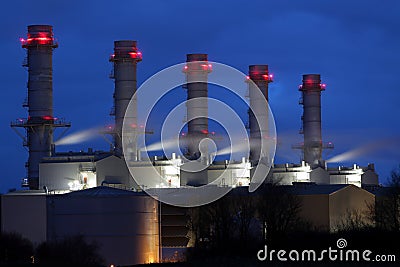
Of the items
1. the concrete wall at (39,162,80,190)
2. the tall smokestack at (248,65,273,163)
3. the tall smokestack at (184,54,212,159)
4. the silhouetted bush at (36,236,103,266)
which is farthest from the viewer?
the tall smokestack at (248,65,273,163)

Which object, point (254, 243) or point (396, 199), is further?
point (396, 199)

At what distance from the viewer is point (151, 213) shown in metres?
55.2

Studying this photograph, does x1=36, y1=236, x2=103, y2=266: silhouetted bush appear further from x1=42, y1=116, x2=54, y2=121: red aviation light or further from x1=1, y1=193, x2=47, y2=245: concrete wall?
x1=42, y1=116, x2=54, y2=121: red aviation light

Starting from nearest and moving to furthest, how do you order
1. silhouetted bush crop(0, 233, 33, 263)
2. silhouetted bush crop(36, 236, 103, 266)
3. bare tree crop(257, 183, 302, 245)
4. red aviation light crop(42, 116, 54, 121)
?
silhouetted bush crop(36, 236, 103, 266), silhouetted bush crop(0, 233, 33, 263), bare tree crop(257, 183, 302, 245), red aviation light crop(42, 116, 54, 121)

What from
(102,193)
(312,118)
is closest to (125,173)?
(102,193)

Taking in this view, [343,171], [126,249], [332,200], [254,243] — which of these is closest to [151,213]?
[126,249]

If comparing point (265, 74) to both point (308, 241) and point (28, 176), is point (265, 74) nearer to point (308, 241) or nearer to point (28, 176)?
point (28, 176)

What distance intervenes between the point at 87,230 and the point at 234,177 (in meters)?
19.5

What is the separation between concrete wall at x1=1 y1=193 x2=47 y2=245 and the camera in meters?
53.5

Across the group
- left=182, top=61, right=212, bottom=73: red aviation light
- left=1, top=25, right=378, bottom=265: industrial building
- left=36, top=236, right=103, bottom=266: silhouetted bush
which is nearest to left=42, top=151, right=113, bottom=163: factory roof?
left=1, top=25, right=378, bottom=265: industrial building
